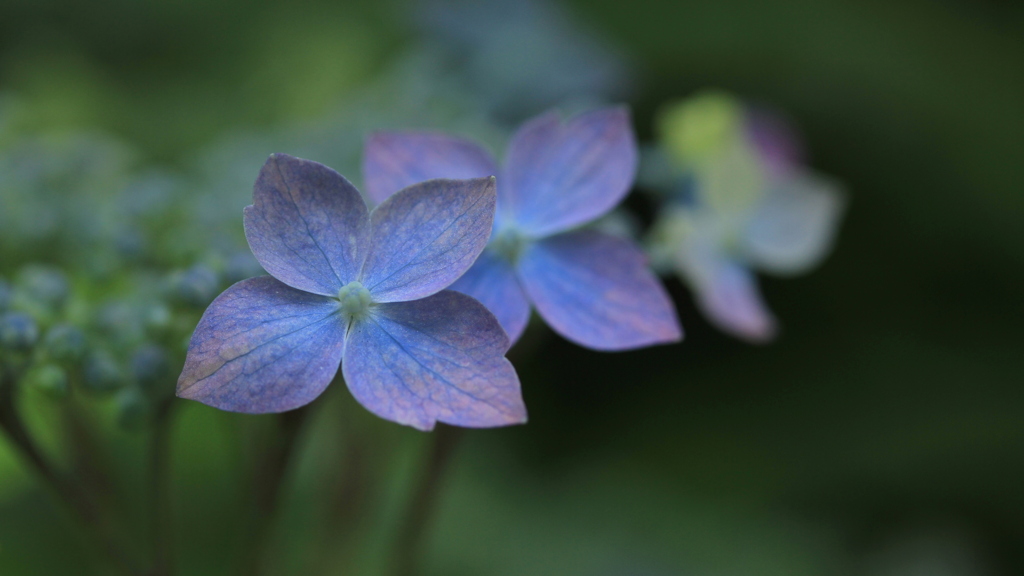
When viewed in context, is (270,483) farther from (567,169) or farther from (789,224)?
(789,224)

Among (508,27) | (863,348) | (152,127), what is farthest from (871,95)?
(152,127)

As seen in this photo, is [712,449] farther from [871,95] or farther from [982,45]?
[982,45]

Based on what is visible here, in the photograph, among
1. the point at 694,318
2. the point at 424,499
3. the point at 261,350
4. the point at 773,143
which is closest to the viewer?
the point at 261,350

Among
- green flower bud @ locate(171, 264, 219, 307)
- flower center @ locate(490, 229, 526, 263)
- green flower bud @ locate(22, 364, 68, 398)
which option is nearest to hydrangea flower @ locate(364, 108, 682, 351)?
flower center @ locate(490, 229, 526, 263)

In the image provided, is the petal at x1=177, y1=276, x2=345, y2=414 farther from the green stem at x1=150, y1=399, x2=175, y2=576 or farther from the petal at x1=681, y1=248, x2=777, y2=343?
the petal at x1=681, y1=248, x2=777, y2=343

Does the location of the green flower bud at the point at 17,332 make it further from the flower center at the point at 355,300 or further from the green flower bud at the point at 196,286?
the flower center at the point at 355,300

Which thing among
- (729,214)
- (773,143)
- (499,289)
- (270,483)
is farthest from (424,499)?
(773,143)
